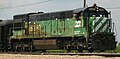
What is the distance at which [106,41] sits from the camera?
2239 centimetres

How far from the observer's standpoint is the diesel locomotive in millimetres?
22422

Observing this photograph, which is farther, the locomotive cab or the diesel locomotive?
the diesel locomotive

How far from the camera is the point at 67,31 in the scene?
23922mm

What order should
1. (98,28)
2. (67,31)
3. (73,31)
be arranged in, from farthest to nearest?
(67,31)
(73,31)
(98,28)

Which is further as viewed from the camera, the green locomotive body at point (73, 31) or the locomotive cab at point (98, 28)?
the green locomotive body at point (73, 31)

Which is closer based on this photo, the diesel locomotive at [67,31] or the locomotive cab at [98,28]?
the locomotive cab at [98,28]

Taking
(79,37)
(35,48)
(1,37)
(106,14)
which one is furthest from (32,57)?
(1,37)

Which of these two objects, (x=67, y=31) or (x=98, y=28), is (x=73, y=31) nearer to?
(x=67, y=31)

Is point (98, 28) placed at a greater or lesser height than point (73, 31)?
greater

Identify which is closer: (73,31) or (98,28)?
(98,28)

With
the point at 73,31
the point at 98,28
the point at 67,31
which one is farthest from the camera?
the point at 67,31

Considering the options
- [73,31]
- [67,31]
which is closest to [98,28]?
[73,31]

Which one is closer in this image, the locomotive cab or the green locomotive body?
the locomotive cab

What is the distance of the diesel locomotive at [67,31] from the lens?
22.4 metres
